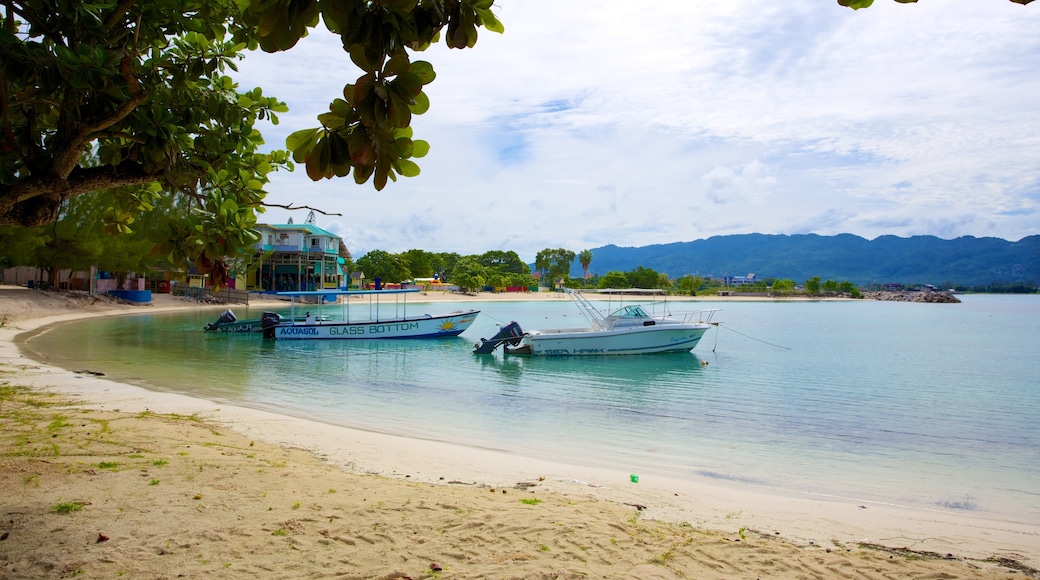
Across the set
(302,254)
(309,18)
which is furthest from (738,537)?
(302,254)

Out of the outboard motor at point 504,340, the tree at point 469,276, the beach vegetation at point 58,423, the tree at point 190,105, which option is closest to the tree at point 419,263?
the tree at point 469,276

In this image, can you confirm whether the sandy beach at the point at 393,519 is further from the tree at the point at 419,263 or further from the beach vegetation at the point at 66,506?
the tree at the point at 419,263

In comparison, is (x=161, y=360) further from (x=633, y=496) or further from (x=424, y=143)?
(x=424, y=143)

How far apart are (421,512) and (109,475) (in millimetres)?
2859

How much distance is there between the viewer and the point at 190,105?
225 inches

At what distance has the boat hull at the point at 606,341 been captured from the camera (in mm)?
24188

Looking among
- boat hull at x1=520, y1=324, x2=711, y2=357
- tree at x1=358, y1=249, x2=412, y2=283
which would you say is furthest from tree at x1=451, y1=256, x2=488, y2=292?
boat hull at x1=520, y1=324, x2=711, y2=357

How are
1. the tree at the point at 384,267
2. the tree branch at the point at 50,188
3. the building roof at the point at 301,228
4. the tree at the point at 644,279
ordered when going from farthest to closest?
the tree at the point at 644,279
the tree at the point at 384,267
the building roof at the point at 301,228
the tree branch at the point at 50,188

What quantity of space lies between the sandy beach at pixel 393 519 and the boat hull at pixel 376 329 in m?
19.9

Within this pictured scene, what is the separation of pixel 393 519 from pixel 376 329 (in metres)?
25.6

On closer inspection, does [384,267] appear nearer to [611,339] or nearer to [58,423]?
[611,339]

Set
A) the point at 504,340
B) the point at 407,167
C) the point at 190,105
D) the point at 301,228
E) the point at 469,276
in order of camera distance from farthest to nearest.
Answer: the point at 469,276, the point at 301,228, the point at 504,340, the point at 190,105, the point at 407,167

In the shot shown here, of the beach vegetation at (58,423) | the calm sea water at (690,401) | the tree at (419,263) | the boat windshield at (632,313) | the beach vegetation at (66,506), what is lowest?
the calm sea water at (690,401)

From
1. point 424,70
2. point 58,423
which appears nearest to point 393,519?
point 424,70
